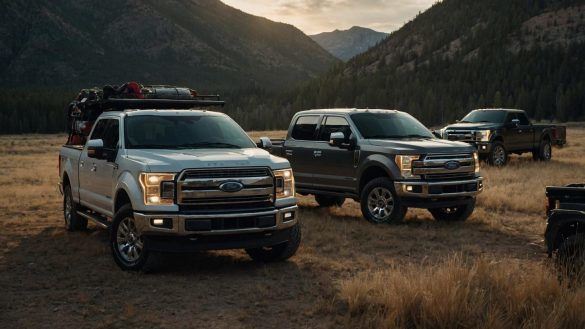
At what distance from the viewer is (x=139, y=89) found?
12.2 m

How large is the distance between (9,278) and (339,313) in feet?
14.0

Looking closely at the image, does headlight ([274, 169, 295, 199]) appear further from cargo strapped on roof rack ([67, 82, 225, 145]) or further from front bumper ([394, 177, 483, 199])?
front bumper ([394, 177, 483, 199])

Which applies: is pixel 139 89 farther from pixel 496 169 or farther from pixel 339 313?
pixel 496 169

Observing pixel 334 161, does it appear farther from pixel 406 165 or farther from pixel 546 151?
pixel 546 151

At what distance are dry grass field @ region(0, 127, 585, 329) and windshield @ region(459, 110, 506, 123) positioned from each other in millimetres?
12224

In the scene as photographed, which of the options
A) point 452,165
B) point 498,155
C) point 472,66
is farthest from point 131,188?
point 472,66

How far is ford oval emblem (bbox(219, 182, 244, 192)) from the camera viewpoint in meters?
7.79

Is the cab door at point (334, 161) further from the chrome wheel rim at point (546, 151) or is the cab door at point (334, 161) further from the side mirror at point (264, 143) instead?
the chrome wheel rim at point (546, 151)

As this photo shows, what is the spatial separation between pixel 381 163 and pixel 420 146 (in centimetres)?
76

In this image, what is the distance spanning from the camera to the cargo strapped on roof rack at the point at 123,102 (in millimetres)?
11016

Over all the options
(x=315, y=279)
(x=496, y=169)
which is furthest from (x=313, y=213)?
(x=496, y=169)

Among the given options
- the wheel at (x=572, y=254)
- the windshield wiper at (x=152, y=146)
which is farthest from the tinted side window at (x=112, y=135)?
the wheel at (x=572, y=254)

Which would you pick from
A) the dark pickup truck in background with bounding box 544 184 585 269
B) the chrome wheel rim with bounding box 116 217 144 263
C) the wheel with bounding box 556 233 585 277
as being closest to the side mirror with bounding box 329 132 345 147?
the chrome wheel rim with bounding box 116 217 144 263

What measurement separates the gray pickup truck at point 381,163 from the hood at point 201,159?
373 centimetres
